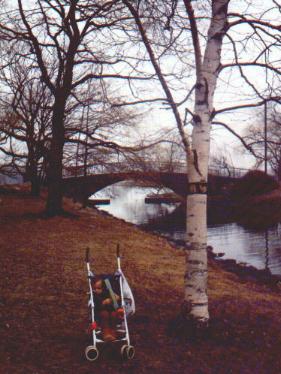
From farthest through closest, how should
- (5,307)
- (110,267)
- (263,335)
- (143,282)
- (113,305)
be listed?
(110,267) → (143,282) → (5,307) → (263,335) → (113,305)

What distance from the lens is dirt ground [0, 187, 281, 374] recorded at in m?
5.32

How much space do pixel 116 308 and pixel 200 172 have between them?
201 centimetres

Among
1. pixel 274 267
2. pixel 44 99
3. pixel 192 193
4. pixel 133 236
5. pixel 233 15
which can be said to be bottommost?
pixel 274 267

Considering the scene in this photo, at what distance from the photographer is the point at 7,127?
25.5 meters

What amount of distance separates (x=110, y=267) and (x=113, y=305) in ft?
15.5

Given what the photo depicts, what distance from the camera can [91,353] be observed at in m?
5.20

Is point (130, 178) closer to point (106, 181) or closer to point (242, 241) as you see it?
point (242, 241)

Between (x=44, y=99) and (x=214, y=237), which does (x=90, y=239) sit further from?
(x=44, y=99)

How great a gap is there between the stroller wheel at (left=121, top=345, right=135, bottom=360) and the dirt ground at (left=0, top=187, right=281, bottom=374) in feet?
0.26

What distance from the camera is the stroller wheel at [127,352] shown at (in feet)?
17.2

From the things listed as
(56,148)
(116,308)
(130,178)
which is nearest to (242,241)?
(130,178)

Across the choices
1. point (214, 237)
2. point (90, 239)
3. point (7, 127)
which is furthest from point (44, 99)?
point (90, 239)

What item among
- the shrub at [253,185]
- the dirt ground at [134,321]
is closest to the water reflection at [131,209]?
the dirt ground at [134,321]

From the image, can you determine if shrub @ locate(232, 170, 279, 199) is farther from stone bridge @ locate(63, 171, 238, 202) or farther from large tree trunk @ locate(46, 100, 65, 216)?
large tree trunk @ locate(46, 100, 65, 216)
